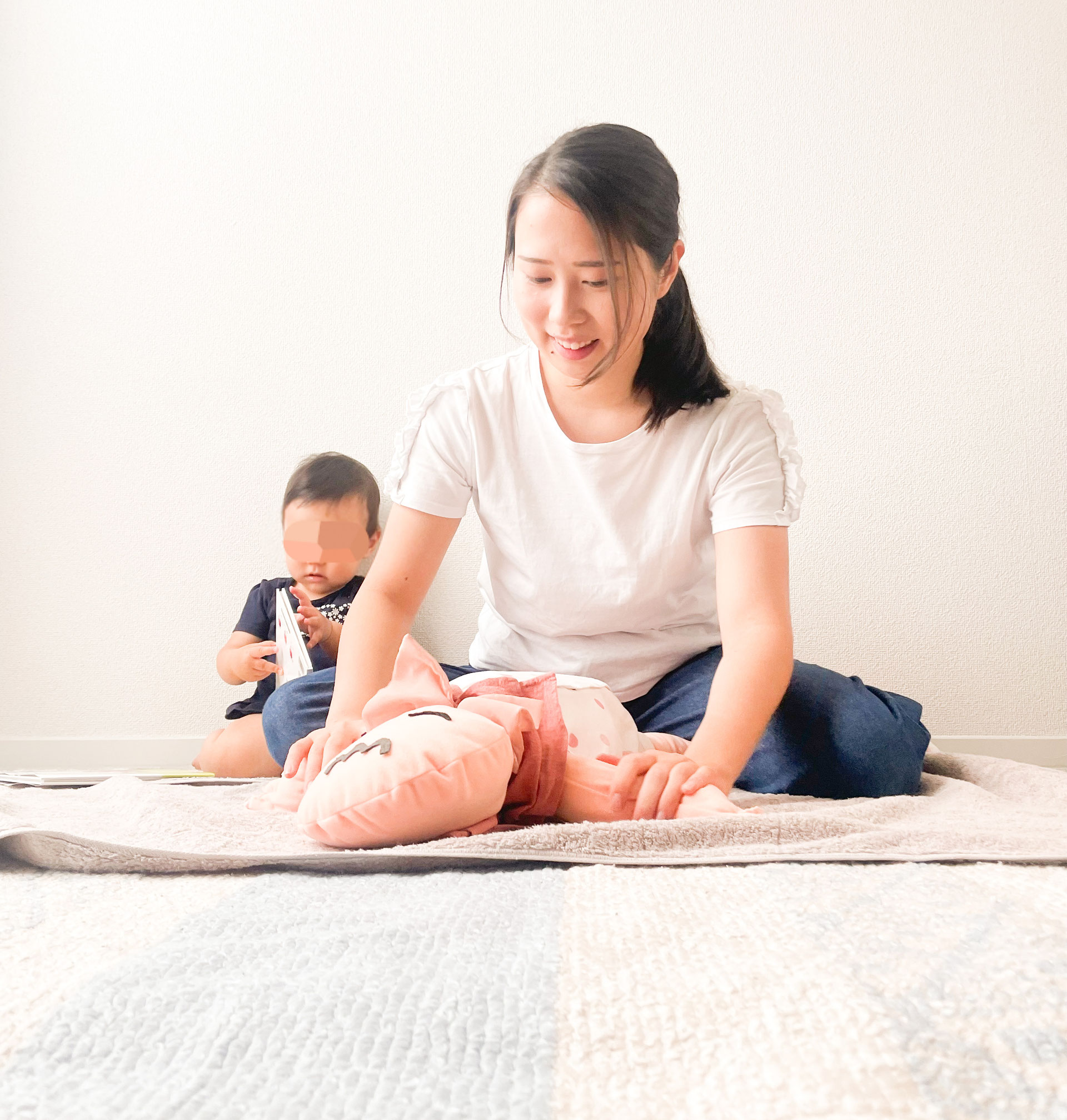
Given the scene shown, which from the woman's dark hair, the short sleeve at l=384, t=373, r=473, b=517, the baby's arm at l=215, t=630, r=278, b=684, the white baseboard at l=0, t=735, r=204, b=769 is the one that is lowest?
the white baseboard at l=0, t=735, r=204, b=769

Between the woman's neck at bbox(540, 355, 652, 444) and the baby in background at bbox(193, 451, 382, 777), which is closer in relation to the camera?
the woman's neck at bbox(540, 355, 652, 444)

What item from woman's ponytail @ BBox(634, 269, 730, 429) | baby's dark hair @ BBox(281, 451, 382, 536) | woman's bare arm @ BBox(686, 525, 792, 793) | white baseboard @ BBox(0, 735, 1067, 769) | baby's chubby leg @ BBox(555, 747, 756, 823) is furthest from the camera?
white baseboard @ BBox(0, 735, 1067, 769)

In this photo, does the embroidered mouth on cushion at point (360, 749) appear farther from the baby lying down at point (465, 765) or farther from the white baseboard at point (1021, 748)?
the white baseboard at point (1021, 748)

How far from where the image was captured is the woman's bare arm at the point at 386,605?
88cm

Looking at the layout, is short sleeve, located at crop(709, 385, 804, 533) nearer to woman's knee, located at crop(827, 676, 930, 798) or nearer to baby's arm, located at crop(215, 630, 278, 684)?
woman's knee, located at crop(827, 676, 930, 798)

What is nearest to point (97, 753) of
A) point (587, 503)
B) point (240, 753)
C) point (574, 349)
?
point (240, 753)

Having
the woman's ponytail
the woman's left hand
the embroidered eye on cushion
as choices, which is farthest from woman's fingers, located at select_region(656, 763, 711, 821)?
the woman's ponytail

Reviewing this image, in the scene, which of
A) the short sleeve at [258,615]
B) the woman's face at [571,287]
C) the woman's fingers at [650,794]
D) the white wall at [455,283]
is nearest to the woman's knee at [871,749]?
the woman's fingers at [650,794]

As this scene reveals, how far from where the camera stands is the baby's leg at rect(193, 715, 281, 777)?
1.42m

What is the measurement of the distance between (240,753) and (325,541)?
0.35m

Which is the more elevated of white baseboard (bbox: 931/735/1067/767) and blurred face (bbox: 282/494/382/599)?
blurred face (bbox: 282/494/382/599)

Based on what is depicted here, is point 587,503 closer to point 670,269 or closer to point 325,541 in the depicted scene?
point 670,269

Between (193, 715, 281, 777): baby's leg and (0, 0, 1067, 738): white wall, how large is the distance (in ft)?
0.59

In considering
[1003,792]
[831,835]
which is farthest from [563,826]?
[1003,792]
